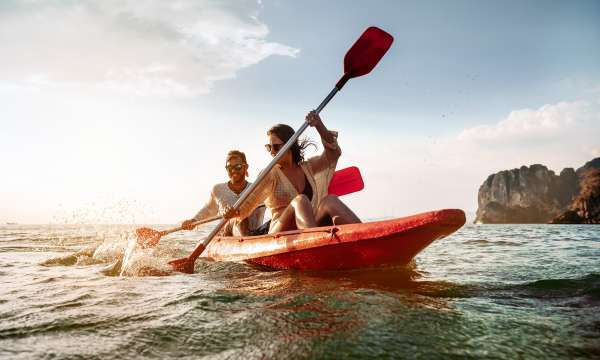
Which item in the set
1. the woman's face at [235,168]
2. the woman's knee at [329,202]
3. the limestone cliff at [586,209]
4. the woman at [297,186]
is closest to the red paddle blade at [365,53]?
the woman at [297,186]

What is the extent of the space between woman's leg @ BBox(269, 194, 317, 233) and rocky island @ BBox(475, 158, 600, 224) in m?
104

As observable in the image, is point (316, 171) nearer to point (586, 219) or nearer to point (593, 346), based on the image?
point (593, 346)

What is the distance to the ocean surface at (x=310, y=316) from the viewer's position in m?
1.92

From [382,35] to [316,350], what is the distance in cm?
530

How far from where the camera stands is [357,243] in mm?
3857

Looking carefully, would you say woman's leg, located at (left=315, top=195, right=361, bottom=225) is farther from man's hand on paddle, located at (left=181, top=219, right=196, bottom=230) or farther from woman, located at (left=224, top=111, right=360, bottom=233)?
man's hand on paddle, located at (left=181, top=219, right=196, bottom=230)

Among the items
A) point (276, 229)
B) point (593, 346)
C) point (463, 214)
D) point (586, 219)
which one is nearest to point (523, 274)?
point (463, 214)

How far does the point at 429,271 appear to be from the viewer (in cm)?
473

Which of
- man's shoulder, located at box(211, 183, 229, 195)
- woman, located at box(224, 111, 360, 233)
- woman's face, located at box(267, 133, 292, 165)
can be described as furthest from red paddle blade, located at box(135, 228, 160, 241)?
woman's face, located at box(267, 133, 292, 165)

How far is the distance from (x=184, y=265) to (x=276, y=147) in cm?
210

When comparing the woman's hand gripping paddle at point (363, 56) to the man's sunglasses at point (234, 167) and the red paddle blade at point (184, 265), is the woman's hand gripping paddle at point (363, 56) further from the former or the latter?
the man's sunglasses at point (234, 167)

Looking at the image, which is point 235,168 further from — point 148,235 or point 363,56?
point 363,56

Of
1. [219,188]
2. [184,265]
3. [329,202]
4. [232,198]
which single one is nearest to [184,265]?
[184,265]

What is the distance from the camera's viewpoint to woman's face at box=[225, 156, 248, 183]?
6293 millimetres
